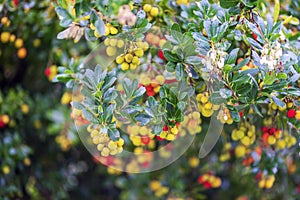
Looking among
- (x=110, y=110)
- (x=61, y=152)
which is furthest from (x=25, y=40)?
(x=110, y=110)

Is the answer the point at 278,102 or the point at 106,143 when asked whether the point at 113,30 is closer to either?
the point at 106,143

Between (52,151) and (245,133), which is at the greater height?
(245,133)

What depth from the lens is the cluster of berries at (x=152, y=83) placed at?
135 centimetres

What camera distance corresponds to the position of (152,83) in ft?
4.44

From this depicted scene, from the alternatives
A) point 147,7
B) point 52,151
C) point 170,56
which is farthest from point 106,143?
point 52,151

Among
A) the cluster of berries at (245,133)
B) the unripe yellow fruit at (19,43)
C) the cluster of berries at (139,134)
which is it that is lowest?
the cluster of berries at (245,133)

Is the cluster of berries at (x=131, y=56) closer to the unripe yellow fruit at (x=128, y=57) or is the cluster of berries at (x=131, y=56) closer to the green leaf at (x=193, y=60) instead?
the unripe yellow fruit at (x=128, y=57)

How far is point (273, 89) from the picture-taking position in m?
1.15

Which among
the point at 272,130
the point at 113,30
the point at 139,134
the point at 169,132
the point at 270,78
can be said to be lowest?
the point at 272,130

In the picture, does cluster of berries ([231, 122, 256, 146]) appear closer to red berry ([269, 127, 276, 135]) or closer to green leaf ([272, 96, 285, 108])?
red berry ([269, 127, 276, 135])

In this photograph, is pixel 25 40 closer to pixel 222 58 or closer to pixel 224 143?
pixel 224 143

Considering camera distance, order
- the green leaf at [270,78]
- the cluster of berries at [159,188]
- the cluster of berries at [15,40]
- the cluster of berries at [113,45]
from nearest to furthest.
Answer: the green leaf at [270,78] < the cluster of berries at [113,45] < the cluster of berries at [15,40] < the cluster of berries at [159,188]

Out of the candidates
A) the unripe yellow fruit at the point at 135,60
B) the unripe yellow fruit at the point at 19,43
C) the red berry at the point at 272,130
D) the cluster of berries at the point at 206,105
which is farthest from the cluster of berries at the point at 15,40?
the red berry at the point at 272,130

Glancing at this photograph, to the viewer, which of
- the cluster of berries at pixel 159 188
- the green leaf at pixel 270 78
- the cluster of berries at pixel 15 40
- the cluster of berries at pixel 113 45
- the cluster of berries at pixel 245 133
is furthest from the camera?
the cluster of berries at pixel 159 188
